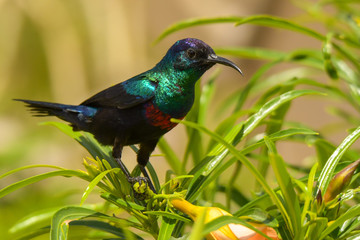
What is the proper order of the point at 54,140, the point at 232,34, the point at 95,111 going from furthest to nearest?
the point at 232,34
the point at 54,140
the point at 95,111

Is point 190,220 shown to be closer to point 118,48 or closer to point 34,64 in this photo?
point 118,48

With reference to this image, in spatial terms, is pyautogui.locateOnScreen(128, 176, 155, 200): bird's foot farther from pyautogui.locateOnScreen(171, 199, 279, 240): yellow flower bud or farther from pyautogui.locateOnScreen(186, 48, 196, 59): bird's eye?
pyautogui.locateOnScreen(186, 48, 196, 59): bird's eye

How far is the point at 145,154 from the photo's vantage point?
126cm

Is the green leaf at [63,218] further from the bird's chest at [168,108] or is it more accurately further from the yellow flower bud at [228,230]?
the bird's chest at [168,108]

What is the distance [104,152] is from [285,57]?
70 centimetres

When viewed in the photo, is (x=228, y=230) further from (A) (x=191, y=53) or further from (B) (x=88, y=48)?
(B) (x=88, y=48)

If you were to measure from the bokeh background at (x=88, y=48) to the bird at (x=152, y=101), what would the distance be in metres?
3.53

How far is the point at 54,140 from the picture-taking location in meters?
5.07

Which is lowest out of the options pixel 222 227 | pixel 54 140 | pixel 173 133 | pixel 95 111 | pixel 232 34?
pixel 222 227

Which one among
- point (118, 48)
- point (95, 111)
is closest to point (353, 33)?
point (95, 111)

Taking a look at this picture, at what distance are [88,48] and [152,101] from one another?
13.8 ft

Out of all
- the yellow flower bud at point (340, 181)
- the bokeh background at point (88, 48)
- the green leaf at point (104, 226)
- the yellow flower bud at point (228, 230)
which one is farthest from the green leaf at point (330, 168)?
the bokeh background at point (88, 48)

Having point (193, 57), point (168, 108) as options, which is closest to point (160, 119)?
point (168, 108)

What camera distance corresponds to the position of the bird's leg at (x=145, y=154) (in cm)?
125
